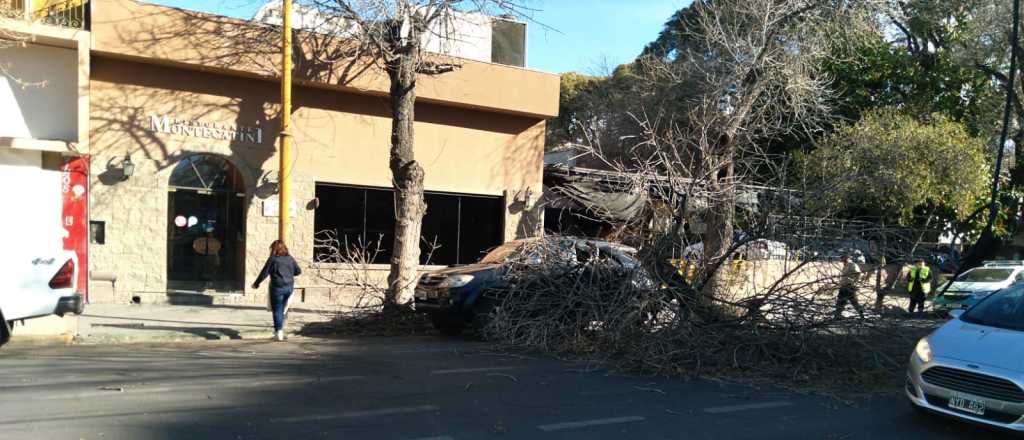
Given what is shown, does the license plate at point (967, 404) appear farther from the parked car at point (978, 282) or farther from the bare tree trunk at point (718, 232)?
the parked car at point (978, 282)

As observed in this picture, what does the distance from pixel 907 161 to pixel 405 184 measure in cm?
1478

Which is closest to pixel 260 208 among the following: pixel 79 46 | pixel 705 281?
pixel 79 46

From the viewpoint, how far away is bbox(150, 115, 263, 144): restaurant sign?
50.7 ft

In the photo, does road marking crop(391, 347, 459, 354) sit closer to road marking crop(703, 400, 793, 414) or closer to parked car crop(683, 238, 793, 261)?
parked car crop(683, 238, 793, 261)

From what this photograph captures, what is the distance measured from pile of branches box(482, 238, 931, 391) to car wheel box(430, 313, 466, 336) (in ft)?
2.95

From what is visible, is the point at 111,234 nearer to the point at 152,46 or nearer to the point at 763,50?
the point at 152,46

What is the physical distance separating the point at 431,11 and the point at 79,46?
6410 millimetres

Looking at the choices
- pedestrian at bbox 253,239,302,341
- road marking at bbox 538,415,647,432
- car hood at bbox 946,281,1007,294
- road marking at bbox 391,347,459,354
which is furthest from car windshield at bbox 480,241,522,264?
car hood at bbox 946,281,1007,294

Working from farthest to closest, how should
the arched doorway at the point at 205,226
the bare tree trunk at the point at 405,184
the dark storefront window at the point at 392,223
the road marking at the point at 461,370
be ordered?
the dark storefront window at the point at 392,223, the arched doorway at the point at 205,226, the bare tree trunk at the point at 405,184, the road marking at the point at 461,370

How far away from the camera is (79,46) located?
13.8 meters

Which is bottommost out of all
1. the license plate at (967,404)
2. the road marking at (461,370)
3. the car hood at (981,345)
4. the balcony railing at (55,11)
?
the road marking at (461,370)

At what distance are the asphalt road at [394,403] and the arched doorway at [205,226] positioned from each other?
5.81 meters

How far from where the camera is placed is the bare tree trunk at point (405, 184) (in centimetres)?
1401

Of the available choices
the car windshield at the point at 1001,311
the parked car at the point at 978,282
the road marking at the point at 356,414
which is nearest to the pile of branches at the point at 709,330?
the car windshield at the point at 1001,311
